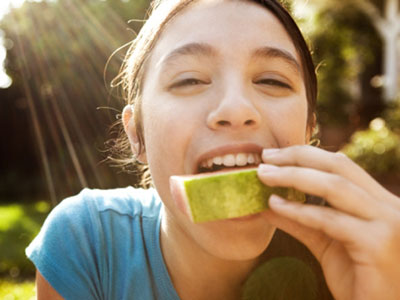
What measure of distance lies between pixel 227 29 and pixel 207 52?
0.16 meters

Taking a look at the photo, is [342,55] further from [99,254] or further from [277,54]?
[99,254]

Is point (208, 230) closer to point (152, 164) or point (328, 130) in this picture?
point (152, 164)

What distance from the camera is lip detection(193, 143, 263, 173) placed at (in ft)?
6.72

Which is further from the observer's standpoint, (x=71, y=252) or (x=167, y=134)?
(x=71, y=252)

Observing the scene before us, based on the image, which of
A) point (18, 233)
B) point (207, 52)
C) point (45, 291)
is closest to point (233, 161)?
point (207, 52)

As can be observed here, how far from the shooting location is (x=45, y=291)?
242 cm

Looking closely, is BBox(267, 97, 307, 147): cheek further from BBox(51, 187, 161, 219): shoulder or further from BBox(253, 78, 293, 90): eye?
BBox(51, 187, 161, 219): shoulder

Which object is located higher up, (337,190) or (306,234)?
(337,190)

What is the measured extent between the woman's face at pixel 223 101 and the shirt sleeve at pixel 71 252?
0.59 meters

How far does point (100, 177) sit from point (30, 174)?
3416 millimetres

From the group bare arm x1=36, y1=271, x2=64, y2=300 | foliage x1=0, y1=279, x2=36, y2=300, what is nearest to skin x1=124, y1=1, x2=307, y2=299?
bare arm x1=36, y1=271, x2=64, y2=300

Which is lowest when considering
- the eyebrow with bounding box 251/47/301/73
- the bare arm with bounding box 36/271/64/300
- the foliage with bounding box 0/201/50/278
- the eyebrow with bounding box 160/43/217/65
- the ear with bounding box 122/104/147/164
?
the foliage with bounding box 0/201/50/278

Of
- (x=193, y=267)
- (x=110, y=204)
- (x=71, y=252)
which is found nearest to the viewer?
(x=71, y=252)

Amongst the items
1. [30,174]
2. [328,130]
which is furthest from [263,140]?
[328,130]
